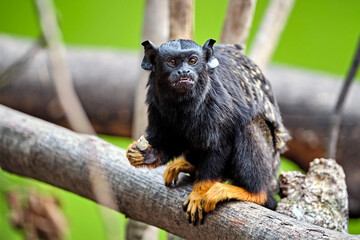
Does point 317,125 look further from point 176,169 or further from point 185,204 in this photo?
point 185,204

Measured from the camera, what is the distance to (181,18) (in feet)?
11.3

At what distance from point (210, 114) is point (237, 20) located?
111cm

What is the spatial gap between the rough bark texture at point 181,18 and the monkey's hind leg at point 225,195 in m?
1.23

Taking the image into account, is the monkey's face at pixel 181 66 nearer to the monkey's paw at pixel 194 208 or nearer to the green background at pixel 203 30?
the monkey's paw at pixel 194 208

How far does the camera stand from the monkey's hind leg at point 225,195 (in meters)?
2.75

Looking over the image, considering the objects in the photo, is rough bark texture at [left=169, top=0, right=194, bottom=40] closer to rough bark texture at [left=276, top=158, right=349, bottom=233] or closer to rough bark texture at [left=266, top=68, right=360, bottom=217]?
rough bark texture at [left=276, top=158, right=349, bottom=233]

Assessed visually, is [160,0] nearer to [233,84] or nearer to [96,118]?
[233,84]

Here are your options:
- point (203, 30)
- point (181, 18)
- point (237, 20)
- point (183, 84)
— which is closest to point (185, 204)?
point (183, 84)

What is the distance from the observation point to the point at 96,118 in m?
6.46

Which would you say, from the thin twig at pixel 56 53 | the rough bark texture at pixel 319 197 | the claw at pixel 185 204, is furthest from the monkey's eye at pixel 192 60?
the thin twig at pixel 56 53

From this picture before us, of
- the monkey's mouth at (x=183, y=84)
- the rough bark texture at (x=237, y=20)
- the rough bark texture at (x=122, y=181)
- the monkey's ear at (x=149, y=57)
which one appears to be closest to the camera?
the rough bark texture at (x=122, y=181)

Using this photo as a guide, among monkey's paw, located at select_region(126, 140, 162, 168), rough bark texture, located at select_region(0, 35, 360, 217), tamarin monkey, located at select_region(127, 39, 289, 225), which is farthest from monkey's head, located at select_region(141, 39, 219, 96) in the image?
rough bark texture, located at select_region(0, 35, 360, 217)

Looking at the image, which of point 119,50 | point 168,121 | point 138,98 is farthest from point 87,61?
point 168,121

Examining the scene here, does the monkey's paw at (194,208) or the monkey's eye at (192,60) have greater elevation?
the monkey's eye at (192,60)
